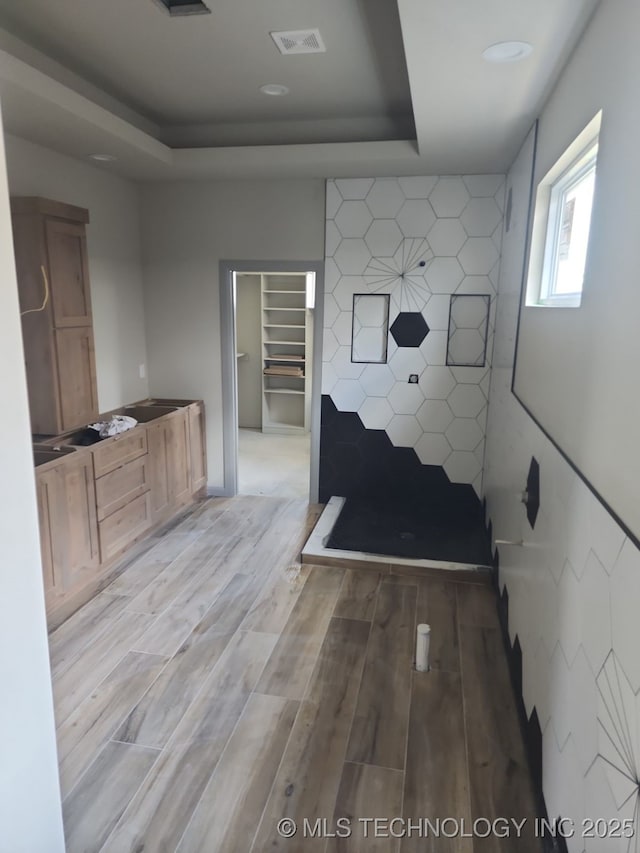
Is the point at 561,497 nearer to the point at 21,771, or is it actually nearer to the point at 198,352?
the point at 21,771

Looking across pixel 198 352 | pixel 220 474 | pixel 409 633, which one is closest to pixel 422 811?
pixel 409 633

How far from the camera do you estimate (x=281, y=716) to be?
220cm

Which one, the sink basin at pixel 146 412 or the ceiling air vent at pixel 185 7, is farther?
the sink basin at pixel 146 412

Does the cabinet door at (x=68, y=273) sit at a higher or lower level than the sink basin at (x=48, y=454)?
higher

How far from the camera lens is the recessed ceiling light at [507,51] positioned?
1968 mm

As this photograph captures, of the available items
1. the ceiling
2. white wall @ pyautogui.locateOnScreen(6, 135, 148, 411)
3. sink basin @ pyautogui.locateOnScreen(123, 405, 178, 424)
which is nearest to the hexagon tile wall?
the ceiling

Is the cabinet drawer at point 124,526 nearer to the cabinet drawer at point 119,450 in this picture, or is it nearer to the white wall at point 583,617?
the cabinet drawer at point 119,450

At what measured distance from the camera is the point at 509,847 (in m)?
1.68

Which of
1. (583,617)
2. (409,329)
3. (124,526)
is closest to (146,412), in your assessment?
(124,526)

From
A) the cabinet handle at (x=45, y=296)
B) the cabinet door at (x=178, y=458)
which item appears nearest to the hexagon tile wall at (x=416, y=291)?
the cabinet door at (x=178, y=458)

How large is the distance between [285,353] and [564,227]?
16.1ft

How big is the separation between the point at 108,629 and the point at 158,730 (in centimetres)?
79

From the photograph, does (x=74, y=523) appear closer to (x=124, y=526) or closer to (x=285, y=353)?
(x=124, y=526)

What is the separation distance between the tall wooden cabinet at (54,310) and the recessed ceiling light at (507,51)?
2374mm
